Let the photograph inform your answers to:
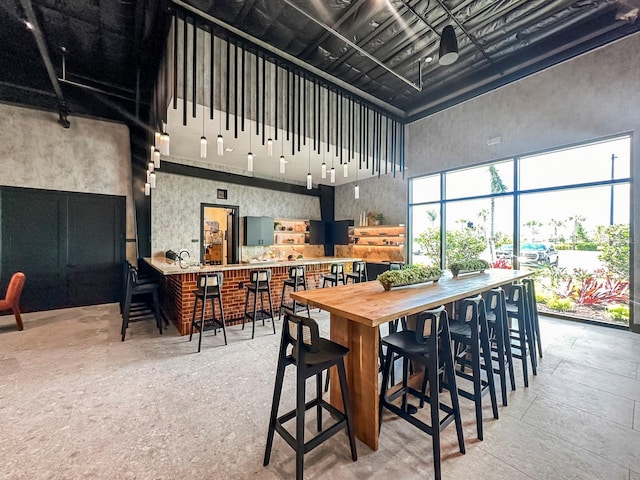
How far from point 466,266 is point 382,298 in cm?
201

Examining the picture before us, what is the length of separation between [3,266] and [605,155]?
10871 mm

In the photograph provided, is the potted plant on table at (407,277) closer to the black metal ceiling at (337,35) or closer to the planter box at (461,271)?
the planter box at (461,271)

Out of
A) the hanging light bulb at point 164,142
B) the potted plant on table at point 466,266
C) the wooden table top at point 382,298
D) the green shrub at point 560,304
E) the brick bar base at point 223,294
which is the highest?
the hanging light bulb at point 164,142

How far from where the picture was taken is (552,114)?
15.8 ft

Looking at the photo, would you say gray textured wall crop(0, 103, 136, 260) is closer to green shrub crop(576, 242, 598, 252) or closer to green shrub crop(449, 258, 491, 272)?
green shrub crop(449, 258, 491, 272)

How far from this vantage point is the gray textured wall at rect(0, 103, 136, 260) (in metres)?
5.09

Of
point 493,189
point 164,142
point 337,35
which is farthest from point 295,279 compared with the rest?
point 493,189

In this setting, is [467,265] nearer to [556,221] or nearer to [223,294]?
[556,221]

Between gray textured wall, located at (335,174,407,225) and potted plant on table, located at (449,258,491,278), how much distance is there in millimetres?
3409

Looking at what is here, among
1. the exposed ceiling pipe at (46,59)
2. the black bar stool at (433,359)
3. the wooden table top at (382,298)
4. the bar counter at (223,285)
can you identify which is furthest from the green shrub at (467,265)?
the exposed ceiling pipe at (46,59)

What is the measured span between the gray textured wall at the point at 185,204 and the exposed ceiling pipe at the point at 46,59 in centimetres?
185

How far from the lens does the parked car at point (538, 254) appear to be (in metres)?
5.09

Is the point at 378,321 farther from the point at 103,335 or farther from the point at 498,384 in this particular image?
the point at 103,335

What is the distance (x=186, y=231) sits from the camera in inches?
266
